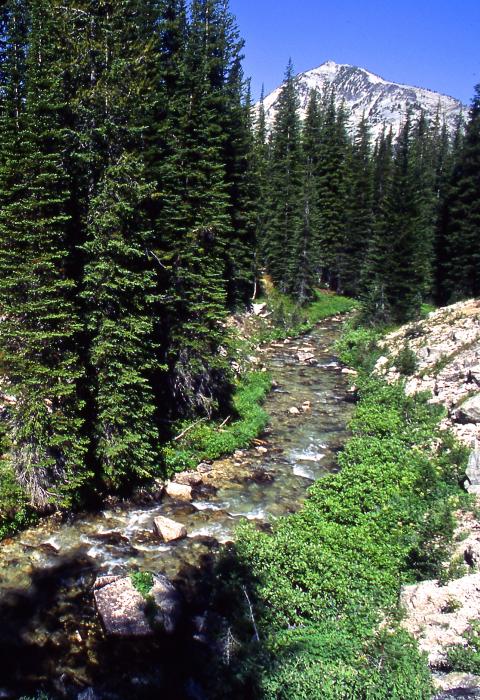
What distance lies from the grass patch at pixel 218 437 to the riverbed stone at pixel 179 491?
764 millimetres

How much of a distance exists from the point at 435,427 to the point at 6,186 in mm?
17504

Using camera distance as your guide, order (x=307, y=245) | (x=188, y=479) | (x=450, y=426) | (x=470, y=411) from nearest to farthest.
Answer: (x=188, y=479) < (x=470, y=411) < (x=450, y=426) < (x=307, y=245)

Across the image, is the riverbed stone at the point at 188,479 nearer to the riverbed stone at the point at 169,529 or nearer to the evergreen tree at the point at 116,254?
the evergreen tree at the point at 116,254

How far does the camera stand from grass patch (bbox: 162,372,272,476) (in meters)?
17.7

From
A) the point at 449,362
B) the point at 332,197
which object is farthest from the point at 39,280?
the point at 332,197

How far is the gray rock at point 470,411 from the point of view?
720 inches

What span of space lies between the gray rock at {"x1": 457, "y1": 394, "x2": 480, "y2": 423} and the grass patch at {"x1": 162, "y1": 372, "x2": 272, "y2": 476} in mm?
8444

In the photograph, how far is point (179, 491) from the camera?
1603cm

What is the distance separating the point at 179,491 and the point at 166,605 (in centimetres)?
517

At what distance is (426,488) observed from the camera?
14.9 meters

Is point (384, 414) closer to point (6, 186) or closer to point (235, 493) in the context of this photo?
point (235, 493)

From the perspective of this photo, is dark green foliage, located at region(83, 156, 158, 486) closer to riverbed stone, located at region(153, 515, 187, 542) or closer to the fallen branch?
riverbed stone, located at region(153, 515, 187, 542)

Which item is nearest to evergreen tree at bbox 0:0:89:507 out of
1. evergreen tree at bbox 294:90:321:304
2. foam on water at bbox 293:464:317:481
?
foam on water at bbox 293:464:317:481

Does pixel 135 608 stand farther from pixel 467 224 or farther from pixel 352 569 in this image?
pixel 467 224
